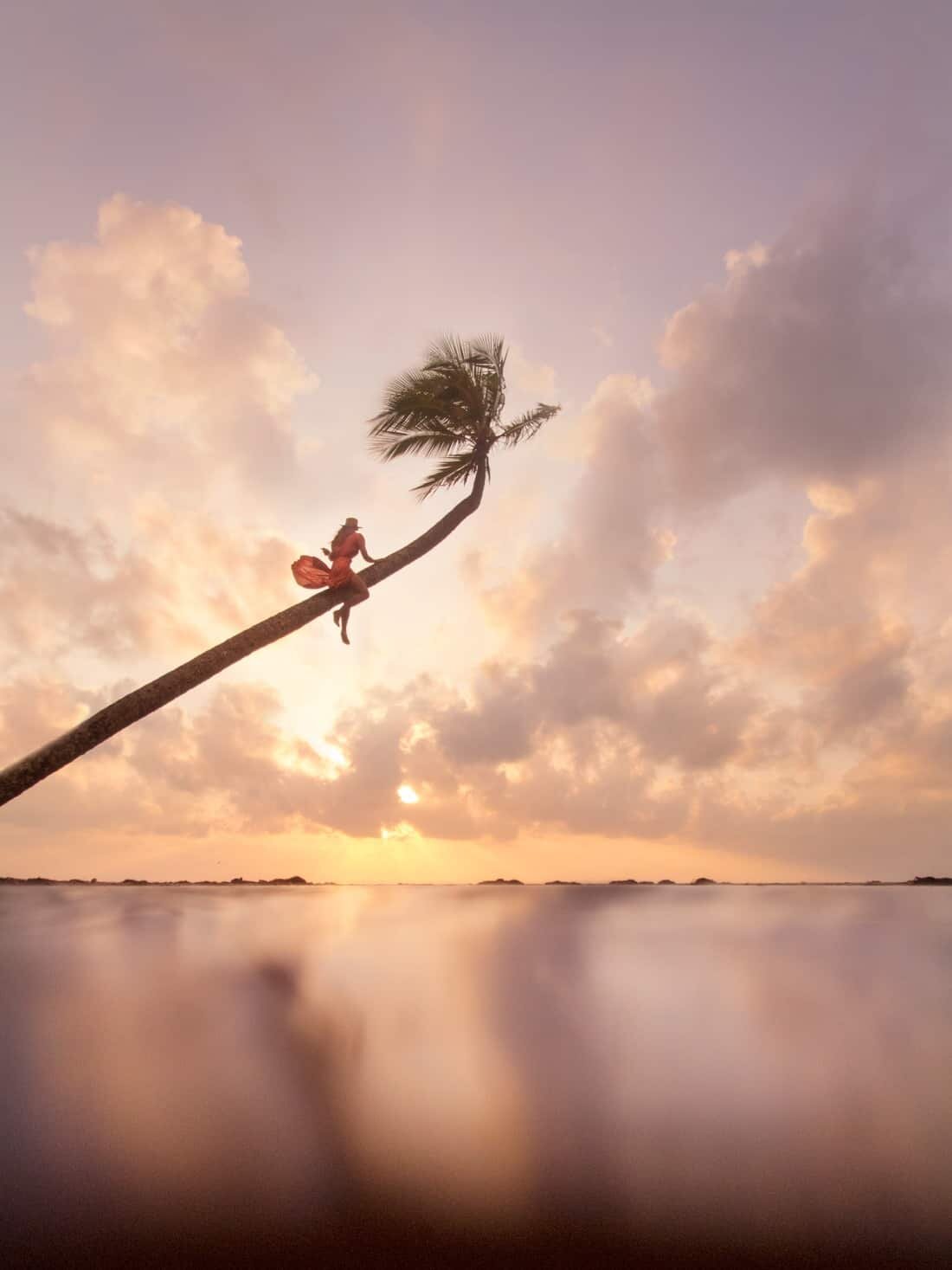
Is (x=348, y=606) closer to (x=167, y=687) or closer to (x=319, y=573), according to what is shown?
(x=319, y=573)

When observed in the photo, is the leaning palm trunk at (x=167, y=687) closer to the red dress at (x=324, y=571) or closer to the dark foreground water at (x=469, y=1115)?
the red dress at (x=324, y=571)

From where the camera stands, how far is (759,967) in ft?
40.4

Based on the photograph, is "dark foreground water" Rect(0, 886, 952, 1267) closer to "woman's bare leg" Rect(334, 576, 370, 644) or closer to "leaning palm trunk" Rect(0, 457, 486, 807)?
"leaning palm trunk" Rect(0, 457, 486, 807)

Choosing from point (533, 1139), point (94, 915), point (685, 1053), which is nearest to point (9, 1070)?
point (533, 1139)

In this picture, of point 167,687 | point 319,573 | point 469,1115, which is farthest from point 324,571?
point 469,1115

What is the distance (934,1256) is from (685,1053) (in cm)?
376

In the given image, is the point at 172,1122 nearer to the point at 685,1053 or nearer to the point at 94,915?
the point at 685,1053

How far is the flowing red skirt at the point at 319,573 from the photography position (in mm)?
8461

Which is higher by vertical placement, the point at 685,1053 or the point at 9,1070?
the point at 9,1070

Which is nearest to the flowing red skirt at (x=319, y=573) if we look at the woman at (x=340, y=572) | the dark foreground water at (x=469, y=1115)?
the woman at (x=340, y=572)

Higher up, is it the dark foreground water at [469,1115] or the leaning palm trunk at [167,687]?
the leaning palm trunk at [167,687]

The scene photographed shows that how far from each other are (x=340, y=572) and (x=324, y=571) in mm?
271

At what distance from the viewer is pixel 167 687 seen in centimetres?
695

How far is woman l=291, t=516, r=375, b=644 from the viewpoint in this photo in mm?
8484
